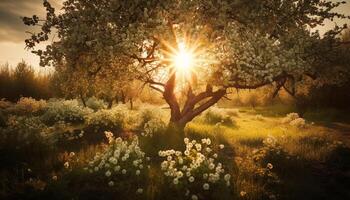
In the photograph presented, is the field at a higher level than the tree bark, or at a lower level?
lower

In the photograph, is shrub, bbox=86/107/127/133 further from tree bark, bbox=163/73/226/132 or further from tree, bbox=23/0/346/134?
tree, bbox=23/0/346/134

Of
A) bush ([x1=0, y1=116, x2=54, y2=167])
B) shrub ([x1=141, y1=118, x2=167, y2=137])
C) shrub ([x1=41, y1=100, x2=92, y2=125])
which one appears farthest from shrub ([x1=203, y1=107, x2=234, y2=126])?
bush ([x1=0, y1=116, x2=54, y2=167])

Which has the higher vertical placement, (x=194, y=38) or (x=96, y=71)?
(x=194, y=38)

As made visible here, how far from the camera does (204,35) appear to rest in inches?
578

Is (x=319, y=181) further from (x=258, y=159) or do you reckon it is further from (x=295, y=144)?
(x=295, y=144)

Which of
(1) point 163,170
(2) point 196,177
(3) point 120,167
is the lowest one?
(1) point 163,170

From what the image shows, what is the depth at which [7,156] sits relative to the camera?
12.7m

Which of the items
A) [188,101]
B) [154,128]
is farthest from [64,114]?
[154,128]

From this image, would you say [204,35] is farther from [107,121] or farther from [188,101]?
[107,121]

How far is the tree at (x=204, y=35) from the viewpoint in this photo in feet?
45.4

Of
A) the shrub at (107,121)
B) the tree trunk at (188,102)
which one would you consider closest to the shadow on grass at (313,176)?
the tree trunk at (188,102)

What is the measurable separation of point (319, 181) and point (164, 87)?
970 centimetres

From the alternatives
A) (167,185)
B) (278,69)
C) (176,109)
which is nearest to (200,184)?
(167,185)

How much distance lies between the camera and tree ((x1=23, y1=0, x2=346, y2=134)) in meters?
13.8
